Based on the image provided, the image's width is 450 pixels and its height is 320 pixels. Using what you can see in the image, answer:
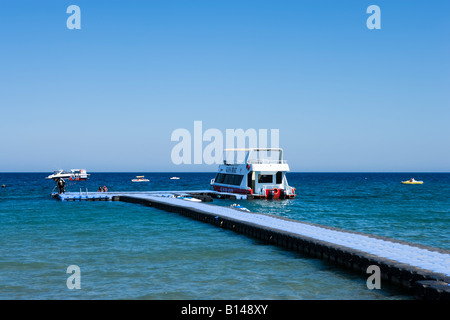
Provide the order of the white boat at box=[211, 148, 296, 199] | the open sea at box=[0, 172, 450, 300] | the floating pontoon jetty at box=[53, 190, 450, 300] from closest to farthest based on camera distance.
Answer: the floating pontoon jetty at box=[53, 190, 450, 300]
the open sea at box=[0, 172, 450, 300]
the white boat at box=[211, 148, 296, 199]

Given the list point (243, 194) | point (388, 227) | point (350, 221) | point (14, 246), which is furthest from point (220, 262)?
point (243, 194)

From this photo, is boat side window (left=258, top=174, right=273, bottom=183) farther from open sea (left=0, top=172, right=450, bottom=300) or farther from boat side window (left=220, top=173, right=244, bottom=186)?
open sea (left=0, top=172, right=450, bottom=300)

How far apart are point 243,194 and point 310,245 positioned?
3292cm

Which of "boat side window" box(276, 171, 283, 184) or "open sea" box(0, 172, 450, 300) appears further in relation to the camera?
"boat side window" box(276, 171, 283, 184)

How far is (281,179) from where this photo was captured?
5241 centimetres

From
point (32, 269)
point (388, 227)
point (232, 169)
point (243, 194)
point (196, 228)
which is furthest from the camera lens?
point (232, 169)

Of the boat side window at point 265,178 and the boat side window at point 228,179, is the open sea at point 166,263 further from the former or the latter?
the boat side window at point 228,179

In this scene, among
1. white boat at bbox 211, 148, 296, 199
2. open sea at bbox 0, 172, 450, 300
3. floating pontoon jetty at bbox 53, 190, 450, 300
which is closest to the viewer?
floating pontoon jetty at bbox 53, 190, 450, 300

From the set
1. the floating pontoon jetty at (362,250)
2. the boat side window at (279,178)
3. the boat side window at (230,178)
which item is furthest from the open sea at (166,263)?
the boat side window at (230,178)

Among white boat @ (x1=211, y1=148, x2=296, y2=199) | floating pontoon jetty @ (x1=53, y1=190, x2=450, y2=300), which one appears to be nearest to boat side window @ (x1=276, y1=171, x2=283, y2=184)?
white boat @ (x1=211, y1=148, x2=296, y2=199)

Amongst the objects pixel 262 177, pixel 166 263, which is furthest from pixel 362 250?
pixel 262 177

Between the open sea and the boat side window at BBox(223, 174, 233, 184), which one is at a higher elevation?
the boat side window at BBox(223, 174, 233, 184)

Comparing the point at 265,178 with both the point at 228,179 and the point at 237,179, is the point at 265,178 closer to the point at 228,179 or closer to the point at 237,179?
the point at 237,179
